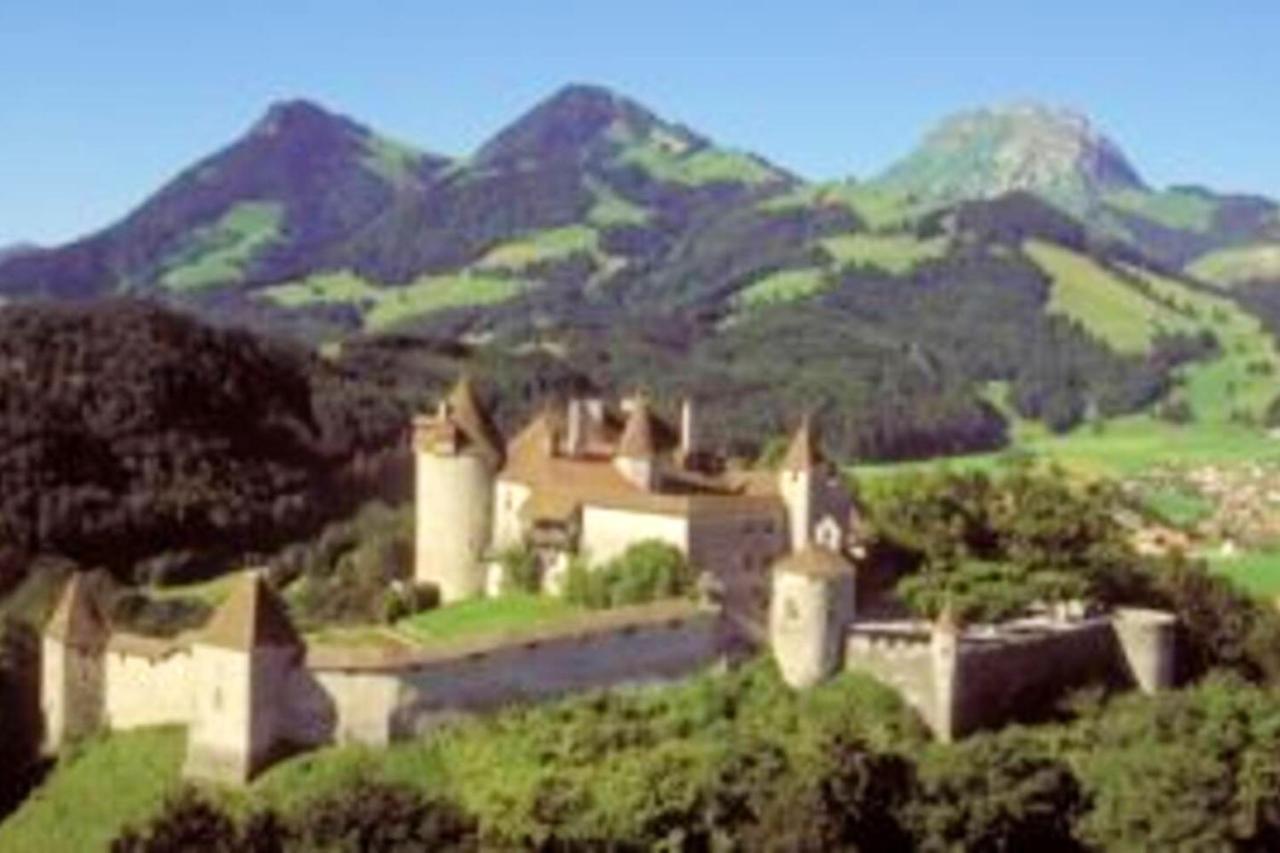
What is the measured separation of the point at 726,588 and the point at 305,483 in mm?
53316

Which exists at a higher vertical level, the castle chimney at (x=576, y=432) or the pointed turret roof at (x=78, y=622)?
the castle chimney at (x=576, y=432)

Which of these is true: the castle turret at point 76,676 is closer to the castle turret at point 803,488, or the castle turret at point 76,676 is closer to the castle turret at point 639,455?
the castle turret at point 639,455

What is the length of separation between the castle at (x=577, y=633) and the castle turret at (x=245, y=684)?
0.05 meters

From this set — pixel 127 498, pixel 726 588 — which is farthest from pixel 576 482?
pixel 127 498

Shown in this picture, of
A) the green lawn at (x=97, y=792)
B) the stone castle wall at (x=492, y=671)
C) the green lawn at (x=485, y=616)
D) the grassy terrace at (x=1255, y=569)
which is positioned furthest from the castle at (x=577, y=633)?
the grassy terrace at (x=1255, y=569)

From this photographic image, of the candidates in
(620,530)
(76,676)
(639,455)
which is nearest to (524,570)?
(620,530)

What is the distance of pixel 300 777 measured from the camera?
62.0 metres

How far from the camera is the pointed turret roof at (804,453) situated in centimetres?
7281

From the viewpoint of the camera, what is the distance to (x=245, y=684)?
62531 millimetres

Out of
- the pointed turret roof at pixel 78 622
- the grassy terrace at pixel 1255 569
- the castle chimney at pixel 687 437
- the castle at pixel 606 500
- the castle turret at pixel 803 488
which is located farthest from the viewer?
the grassy terrace at pixel 1255 569

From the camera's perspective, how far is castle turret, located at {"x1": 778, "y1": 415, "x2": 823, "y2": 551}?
72.6 metres

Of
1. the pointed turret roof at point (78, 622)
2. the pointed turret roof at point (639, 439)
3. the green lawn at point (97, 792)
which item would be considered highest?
the pointed turret roof at point (639, 439)

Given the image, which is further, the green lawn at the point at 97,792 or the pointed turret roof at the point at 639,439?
the pointed turret roof at the point at 639,439

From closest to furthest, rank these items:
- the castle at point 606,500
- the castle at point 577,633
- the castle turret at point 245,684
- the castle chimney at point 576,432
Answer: the castle turret at point 245,684, the castle at point 577,633, the castle at point 606,500, the castle chimney at point 576,432
